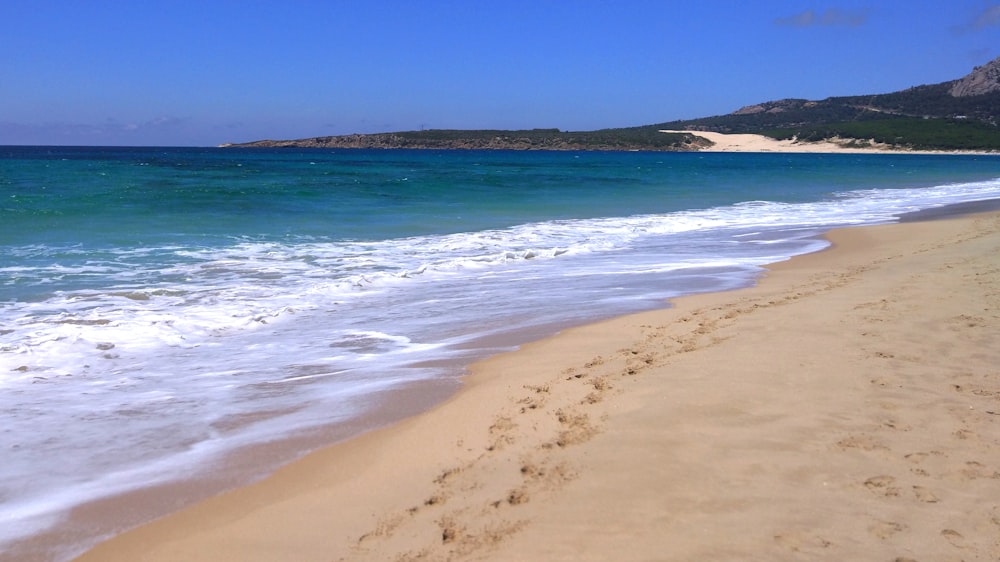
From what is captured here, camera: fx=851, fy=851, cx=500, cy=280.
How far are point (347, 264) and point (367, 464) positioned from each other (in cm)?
791

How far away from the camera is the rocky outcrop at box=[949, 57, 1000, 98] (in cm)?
15112

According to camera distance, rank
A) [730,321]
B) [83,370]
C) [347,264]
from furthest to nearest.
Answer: [347,264] → [730,321] → [83,370]

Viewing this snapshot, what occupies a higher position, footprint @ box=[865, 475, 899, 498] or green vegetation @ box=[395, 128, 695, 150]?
green vegetation @ box=[395, 128, 695, 150]

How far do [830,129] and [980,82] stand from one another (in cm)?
5981

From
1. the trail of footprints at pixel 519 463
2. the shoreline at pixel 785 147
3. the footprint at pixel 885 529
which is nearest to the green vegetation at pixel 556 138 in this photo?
the shoreline at pixel 785 147

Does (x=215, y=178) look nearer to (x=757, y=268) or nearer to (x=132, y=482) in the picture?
(x=757, y=268)

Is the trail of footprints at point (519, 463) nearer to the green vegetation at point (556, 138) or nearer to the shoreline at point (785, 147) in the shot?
the shoreline at point (785, 147)

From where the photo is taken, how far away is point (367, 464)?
4.29 m

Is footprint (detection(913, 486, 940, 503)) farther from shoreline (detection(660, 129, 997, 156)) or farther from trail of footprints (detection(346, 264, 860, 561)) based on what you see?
shoreline (detection(660, 129, 997, 156))

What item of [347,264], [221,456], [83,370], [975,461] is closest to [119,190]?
[347,264]

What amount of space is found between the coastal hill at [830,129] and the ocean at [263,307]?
91894 mm

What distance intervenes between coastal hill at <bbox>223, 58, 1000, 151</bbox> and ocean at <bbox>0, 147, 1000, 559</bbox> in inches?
3618

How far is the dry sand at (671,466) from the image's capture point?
3.25 meters

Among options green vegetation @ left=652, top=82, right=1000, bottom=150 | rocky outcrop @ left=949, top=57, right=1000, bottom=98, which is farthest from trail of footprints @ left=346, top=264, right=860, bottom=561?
rocky outcrop @ left=949, top=57, right=1000, bottom=98
